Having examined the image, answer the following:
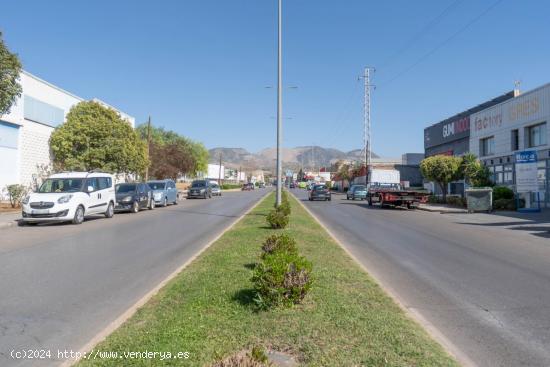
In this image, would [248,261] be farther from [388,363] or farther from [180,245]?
[388,363]

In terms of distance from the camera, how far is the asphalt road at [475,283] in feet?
16.6

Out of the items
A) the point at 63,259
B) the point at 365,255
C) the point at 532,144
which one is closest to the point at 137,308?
the point at 63,259

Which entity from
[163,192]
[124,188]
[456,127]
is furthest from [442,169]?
[124,188]

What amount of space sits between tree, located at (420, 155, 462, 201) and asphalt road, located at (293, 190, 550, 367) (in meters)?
18.8

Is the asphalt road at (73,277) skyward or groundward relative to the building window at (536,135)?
groundward

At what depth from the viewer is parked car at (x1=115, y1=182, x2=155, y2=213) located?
26609mm

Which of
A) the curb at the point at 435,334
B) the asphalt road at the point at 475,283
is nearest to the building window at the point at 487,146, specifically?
the asphalt road at the point at 475,283

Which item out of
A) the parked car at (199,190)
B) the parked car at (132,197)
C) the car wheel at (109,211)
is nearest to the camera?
the car wheel at (109,211)

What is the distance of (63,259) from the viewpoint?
1050cm

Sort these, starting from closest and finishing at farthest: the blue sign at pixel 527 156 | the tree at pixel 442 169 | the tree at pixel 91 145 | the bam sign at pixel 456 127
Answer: the blue sign at pixel 527 156 → the tree at pixel 91 145 → the tree at pixel 442 169 → the bam sign at pixel 456 127

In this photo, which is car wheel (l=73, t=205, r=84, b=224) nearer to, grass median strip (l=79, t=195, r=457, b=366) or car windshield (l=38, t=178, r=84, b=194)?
car windshield (l=38, t=178, r=84, b=194)

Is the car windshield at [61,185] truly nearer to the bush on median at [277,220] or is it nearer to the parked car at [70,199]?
the parked car at [70,199]

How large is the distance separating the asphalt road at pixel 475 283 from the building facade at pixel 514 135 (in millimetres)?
16126

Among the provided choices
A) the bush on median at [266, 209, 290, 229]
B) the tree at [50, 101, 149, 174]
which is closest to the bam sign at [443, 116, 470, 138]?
the tree at [50, 101, 149, 174]
